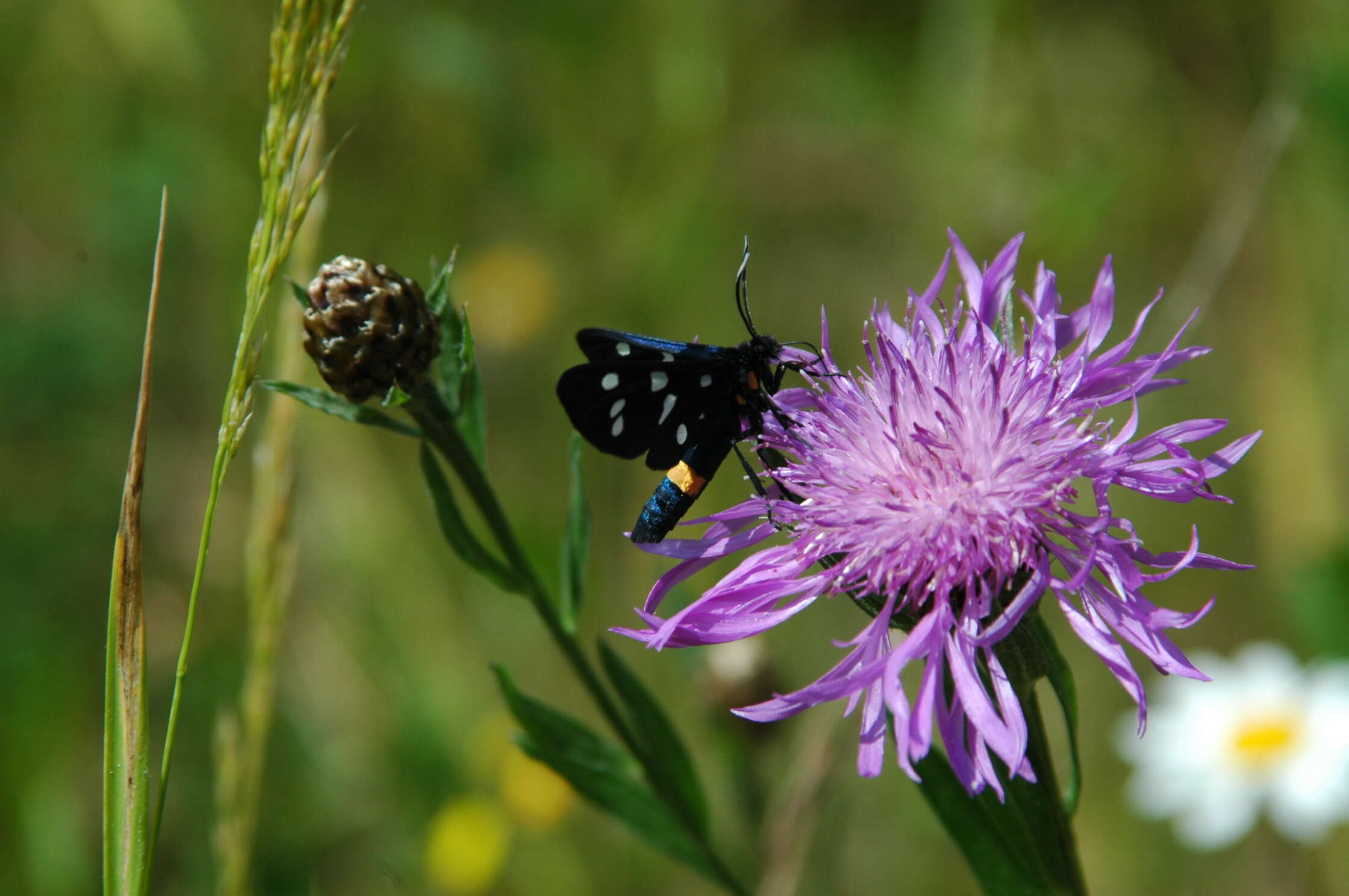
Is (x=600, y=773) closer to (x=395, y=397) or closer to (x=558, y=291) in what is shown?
(x=395, y=397)

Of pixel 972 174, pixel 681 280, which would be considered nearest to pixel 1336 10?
pixel 972 174

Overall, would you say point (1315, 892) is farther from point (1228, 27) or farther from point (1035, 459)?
point (1228, 27)

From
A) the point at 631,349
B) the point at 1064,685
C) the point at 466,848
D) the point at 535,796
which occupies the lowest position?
the point at 466,848

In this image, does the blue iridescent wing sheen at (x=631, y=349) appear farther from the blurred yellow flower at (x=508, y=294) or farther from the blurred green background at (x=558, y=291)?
the blurred yellow flower at (x=508, y=294)

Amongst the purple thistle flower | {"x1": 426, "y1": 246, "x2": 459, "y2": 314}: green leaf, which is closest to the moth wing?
the purple thistle flower

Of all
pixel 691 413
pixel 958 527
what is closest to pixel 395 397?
pixel 691 413

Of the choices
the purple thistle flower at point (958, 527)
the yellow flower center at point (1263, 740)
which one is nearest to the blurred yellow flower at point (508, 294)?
the purple thistle flower at point (958, 527)
